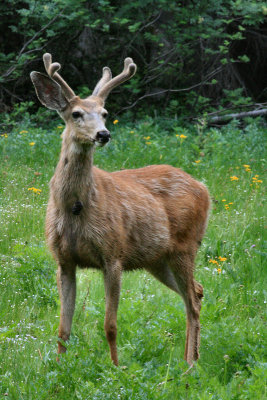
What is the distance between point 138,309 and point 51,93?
1762 mm

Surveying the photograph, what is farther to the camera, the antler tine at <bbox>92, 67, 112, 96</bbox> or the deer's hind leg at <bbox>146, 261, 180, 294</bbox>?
the deer's hind leg at <bbox>146, 261, 180, 294</bbox>

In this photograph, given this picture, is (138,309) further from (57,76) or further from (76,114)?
(57,76)

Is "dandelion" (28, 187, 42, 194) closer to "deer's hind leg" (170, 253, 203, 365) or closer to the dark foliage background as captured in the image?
"deer's hind leg" (170, 253, 203, 365)

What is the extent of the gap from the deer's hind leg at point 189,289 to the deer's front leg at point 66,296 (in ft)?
3.13

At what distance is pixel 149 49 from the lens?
13242 mm

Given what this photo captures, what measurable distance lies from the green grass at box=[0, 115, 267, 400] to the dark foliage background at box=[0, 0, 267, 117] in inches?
123

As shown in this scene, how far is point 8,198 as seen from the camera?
7598 mm

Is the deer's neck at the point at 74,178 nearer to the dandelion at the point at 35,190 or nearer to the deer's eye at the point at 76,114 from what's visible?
the deer's eye at the point at 76,114

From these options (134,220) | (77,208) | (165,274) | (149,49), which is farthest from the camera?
(149,49)

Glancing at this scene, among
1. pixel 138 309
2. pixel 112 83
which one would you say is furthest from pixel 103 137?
pixel 138 309

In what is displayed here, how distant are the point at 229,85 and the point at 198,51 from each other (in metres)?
0.87

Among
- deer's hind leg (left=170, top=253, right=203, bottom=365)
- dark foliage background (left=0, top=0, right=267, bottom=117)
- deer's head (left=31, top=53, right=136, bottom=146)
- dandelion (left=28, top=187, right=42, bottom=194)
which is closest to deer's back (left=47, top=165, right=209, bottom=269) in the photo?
deer's hind leg (left=170, top=253, right=203, bottom=365)

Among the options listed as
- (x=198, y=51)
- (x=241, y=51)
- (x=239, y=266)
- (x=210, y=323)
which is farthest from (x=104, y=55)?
(x=210, y=323)

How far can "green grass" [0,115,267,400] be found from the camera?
410cm
